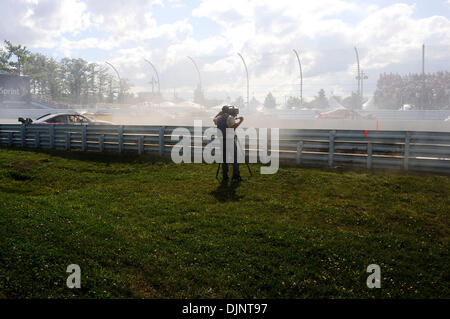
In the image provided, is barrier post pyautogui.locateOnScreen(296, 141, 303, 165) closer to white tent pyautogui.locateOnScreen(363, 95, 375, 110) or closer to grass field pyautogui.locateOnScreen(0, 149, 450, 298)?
grass field pyautogui.locateOnScreen(0, 149, 450, 298)

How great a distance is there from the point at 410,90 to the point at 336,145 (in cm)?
9632

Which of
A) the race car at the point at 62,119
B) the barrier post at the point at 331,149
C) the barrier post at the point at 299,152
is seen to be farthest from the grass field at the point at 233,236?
the race car at the point at 62,119

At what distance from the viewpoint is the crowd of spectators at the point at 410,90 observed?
76.8m

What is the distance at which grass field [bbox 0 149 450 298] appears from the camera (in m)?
4.71

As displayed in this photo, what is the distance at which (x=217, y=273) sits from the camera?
196 inches

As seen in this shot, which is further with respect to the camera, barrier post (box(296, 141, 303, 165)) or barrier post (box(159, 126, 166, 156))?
barrier post (box(159, 126, 166, 156))

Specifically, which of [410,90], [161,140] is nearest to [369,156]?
[161,140]

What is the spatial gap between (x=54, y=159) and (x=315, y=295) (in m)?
11.8

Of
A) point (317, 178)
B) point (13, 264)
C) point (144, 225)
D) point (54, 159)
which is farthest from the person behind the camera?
point (54, 159)

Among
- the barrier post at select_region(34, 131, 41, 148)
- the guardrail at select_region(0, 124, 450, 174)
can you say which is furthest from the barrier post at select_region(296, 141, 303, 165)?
the barrier post at select_region(34, 131, 41, 148)

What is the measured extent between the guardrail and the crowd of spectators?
231ft

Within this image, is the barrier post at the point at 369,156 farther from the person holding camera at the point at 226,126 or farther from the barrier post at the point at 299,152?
the person holding camera at the point at 226,126

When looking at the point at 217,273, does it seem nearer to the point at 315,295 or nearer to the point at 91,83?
the point at 315,295
